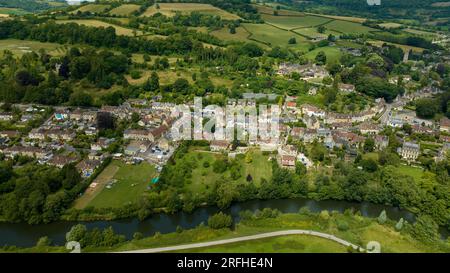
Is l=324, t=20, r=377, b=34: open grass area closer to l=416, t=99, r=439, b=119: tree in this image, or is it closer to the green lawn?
l=416, t=99, r=439, b=119: tree

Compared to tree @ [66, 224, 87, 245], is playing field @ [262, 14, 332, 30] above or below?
above

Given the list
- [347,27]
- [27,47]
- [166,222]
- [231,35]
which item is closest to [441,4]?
[347,27]

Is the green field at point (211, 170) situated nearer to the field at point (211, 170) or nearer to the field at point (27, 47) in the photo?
the field at point (211, 170)

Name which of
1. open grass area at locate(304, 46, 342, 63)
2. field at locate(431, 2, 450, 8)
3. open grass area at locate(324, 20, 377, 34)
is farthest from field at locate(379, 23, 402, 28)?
field at locate(431, 2, 450, 8)

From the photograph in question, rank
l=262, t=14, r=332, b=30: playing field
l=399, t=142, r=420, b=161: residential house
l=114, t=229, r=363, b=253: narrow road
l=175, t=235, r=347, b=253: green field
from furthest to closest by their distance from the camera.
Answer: l=262, t=14, r=332, b=30: playing field → l=399, t=142, r=420, b=161: residential house → l=114, t=229, r=363, b=253: narrow road → l=175, t=235, r=347, b=253: green field

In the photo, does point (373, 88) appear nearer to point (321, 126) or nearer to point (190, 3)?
point (321, 126)

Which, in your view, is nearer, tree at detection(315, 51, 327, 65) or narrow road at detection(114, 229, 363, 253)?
narrow road at detection(114, 229, 363, 253)
